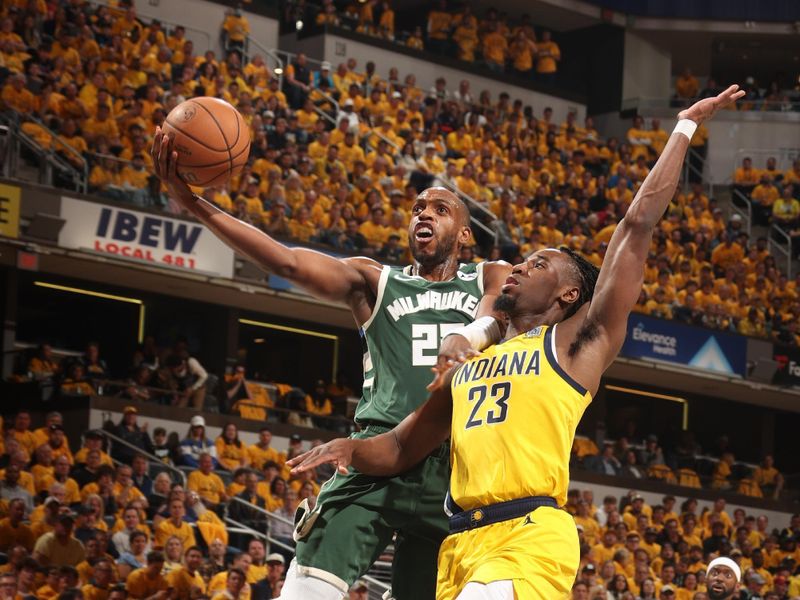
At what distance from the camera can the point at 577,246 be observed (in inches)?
848

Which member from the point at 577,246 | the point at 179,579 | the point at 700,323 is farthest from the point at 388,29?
the point at 179,579

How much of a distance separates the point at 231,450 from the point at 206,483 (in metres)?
1.22

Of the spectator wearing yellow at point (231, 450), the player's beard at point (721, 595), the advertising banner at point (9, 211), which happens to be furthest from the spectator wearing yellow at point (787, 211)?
the player's beard at point (721, 595)

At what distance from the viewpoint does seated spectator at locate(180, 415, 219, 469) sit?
1477 centimetres

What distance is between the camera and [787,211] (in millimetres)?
26547

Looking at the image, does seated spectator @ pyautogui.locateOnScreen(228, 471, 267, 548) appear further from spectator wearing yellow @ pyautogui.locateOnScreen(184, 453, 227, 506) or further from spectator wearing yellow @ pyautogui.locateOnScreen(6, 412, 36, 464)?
spectator wearing yellow @ pyautogui.locateOnScreen(6, 412, 36, 464)

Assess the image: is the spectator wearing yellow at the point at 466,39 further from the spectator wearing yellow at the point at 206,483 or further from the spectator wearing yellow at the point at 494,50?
the spectator wearing yellow at the point at 206,483

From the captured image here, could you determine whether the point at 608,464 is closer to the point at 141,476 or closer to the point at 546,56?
the point at 141,476

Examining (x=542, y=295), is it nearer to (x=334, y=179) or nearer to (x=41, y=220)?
(x=41, y=220)

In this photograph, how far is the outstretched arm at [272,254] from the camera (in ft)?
17.0

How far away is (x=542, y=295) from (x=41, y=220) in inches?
477

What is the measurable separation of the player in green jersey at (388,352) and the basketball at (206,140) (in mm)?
111

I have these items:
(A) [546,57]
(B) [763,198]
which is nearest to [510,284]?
(B) [763,198]

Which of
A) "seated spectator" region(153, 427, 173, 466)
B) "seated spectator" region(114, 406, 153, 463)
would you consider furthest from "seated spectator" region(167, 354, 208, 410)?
"seated spectator" region(114, 406, 153, 463)
